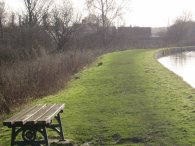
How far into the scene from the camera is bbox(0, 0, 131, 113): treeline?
12.8m

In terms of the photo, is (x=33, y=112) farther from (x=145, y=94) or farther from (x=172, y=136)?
(x=145, y=94)

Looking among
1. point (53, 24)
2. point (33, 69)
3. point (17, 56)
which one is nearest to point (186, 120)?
point (33, 69)

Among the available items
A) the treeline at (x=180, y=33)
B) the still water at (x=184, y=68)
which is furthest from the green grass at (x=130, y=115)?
the treeline at (x=180, y=33)

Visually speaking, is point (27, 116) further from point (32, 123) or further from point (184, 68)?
point (184, 68)

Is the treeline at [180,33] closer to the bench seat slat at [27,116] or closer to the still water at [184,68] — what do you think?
the still water at [184,68]

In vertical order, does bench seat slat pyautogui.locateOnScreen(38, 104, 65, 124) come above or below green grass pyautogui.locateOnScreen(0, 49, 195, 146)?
above

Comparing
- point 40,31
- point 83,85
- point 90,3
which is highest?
point 90,3

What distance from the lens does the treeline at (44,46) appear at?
41.9 feet

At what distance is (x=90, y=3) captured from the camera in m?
56.0

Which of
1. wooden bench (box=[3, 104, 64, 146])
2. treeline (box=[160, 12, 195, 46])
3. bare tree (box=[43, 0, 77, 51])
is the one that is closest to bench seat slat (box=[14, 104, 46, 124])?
wooden bench (box=[3, 104, 64, 146])

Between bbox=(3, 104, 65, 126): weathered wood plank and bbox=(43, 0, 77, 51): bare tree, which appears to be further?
bbox=(43, 0, 77, 51): bare tree

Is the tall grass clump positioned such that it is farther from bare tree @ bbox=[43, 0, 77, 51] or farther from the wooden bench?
bare tree @ bbox=[43, 0, 77, 51]

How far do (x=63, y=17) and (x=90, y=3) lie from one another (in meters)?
15.1

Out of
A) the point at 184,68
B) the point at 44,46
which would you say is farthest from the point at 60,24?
the point at 184,68
